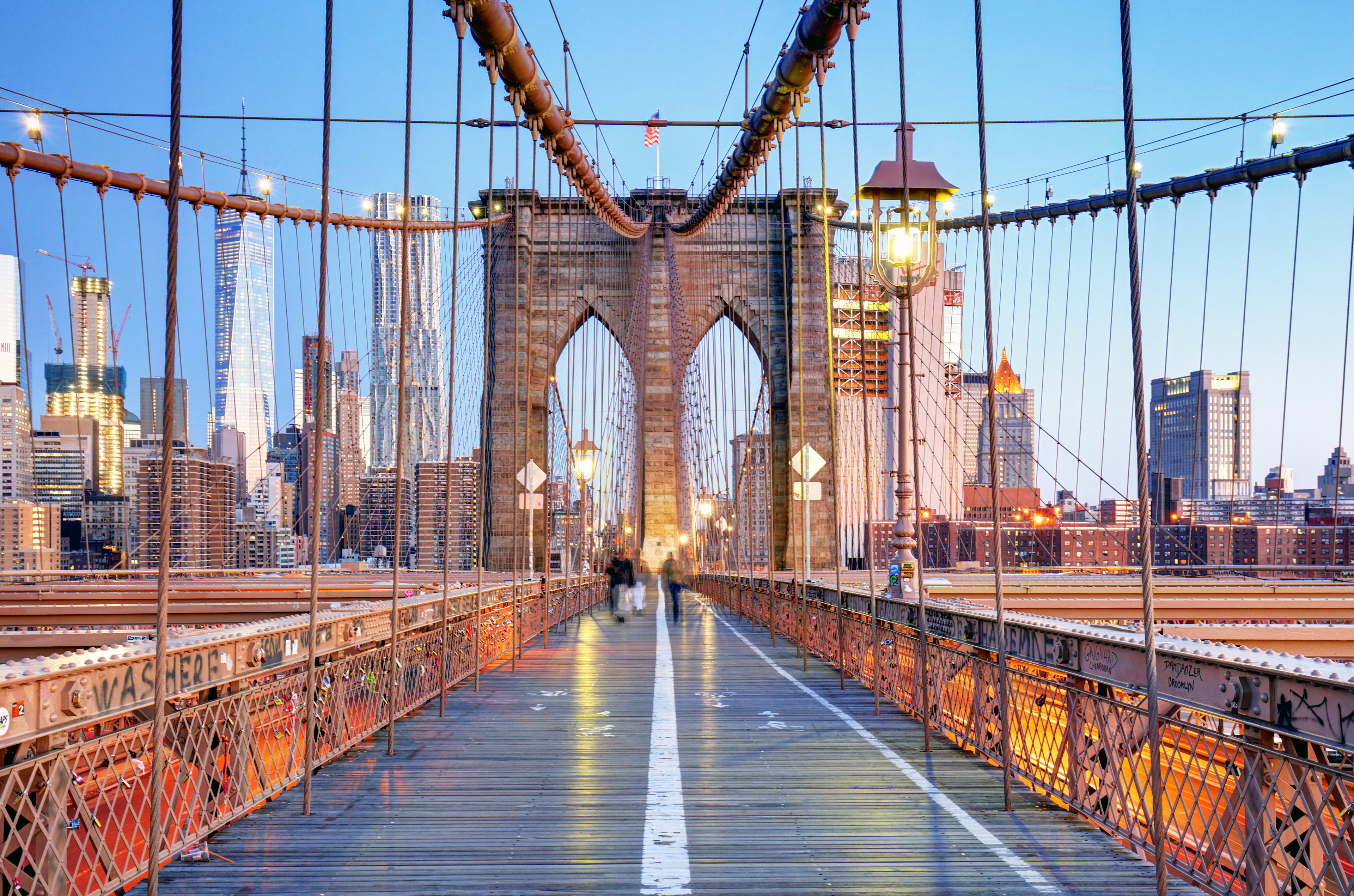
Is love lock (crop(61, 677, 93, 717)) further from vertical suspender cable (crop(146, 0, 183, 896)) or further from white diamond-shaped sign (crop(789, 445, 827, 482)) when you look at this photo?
white diamond-shaped sign (crop(789, 445, 827, 482))

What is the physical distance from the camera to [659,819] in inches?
220

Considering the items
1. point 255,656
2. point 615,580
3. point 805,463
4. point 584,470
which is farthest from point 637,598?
point 255,656

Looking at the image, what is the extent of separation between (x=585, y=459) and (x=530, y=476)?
12.6m

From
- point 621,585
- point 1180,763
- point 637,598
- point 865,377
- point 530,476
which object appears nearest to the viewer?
point 1180,763

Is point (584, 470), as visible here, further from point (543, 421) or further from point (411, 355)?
point (411, 355)

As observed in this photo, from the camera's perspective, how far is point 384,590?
1738cm

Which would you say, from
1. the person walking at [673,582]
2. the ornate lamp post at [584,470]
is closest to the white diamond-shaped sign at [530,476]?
the person walking at [673,582]

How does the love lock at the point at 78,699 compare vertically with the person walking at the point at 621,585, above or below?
above

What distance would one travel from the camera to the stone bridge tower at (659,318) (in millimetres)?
42688

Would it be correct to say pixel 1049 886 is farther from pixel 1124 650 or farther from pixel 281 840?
pixel 281 840

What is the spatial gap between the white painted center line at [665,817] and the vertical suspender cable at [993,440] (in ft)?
6.56

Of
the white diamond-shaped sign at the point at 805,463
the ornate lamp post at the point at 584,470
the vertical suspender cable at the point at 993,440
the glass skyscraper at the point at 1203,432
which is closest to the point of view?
the vertical suspender cable at the point at 993,440

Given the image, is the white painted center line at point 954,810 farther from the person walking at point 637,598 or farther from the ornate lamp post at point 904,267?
the person walking at point 637,598

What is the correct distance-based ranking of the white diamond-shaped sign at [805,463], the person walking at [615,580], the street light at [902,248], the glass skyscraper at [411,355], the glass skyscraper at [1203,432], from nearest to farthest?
1. the street light at [902,248]
2. the white diamond-shaped sign at [805,463]
3. the person walking at [615,580]
4. the glass skyscraper at [411,355]
5. the glass skyscraper at [1203,432]
